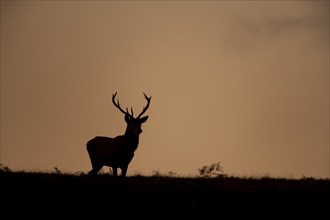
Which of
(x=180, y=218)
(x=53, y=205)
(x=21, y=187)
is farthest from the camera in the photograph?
(x=21, y=187)

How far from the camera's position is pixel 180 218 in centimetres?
1551

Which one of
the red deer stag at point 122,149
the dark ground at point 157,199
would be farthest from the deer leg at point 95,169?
the dark ground at point 157,199

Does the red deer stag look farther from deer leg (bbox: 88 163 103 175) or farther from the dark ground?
the dark ground

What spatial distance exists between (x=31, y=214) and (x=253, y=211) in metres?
5.57

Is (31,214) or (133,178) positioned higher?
(133,178)

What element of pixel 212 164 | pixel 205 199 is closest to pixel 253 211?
pixel 205 199

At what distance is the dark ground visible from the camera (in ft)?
52.1

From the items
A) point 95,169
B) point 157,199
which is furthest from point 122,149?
point 157,199

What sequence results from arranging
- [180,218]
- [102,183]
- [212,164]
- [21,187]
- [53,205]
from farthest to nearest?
1. [212,164]
2. [102,183]
3. [21,187]
4. [53,205]
5. [180,218]

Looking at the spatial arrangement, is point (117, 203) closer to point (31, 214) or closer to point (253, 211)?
point (31, 214)

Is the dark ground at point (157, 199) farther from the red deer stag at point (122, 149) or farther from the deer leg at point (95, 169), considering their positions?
the deer leg at point (95, 169)

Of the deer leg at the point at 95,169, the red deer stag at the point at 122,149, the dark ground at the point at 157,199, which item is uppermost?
the red deer stag at the point at 122,149

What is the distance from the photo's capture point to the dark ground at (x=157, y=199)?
15.9 metres

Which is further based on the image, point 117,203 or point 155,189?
point 155,189
